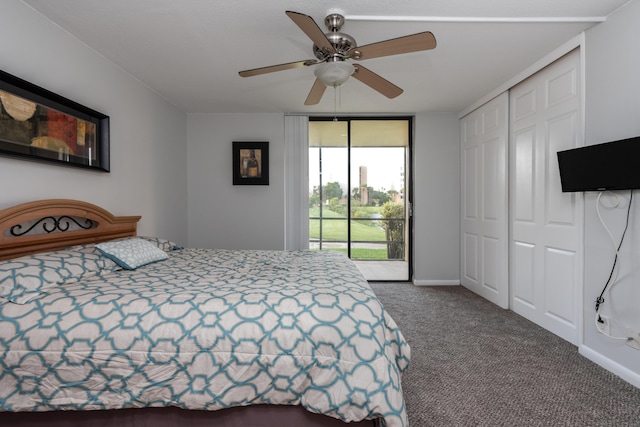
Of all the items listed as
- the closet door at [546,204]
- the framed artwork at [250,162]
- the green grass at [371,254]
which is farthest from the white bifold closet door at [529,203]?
the framed artwork at [250,162]

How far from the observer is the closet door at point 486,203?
3311 mm

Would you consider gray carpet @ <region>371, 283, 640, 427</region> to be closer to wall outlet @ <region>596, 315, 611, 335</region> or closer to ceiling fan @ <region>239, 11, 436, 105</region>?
wall outlet @ <region>596, 315, 611, 335</region>

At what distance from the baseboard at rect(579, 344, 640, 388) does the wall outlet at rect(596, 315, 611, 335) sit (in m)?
0.19

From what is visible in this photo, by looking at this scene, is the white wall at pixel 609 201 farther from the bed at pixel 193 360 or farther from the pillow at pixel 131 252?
the pillow at pixel 131 252

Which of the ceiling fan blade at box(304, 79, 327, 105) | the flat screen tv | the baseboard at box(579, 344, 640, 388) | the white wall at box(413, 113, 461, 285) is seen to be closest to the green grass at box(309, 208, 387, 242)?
the white wall at box(413, 113, 461, 285)

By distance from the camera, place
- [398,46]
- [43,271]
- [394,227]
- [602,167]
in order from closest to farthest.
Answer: [43,271], [398,46], [602,167], [394,227]

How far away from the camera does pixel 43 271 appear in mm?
1546

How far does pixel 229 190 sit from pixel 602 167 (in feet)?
12.8

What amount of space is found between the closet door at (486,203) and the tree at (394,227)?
1.12m

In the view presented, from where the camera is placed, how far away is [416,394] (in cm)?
180

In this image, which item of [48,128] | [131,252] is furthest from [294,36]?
[131,252]

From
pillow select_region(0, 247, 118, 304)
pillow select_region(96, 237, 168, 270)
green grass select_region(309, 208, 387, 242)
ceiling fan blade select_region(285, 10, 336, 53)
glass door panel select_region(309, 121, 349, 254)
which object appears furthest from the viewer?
green grass select_region(309, 208, 387, 242)

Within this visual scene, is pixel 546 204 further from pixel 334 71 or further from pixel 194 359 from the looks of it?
pixel 194 359

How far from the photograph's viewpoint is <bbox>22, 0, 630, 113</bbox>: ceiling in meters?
1.97
